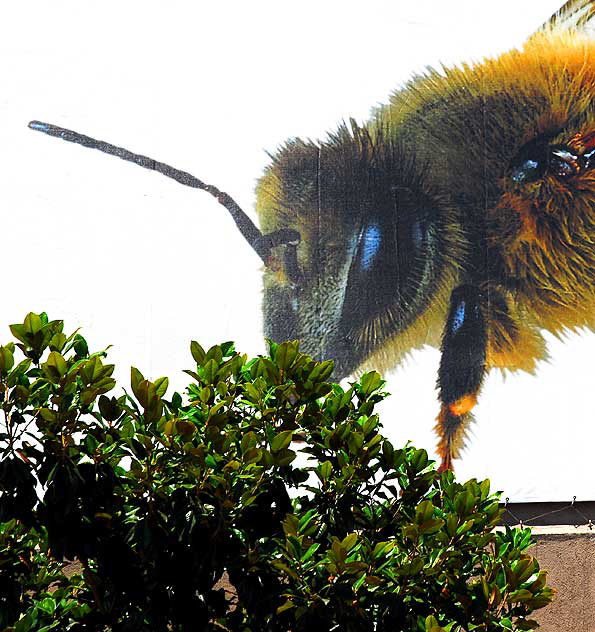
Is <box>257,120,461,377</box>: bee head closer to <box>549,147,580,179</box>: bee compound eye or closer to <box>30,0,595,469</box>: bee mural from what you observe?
<box>30,0,595,469</box>: bee mural

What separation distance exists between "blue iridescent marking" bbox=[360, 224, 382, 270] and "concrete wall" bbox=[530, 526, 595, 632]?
1.57 m

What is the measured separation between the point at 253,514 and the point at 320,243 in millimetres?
2263

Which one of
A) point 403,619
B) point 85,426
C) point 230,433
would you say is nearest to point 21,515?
point 85,426

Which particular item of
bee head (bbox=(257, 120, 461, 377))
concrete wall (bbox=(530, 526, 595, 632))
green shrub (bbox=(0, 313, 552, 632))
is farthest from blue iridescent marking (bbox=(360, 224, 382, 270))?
green shrub (bbox=(0, 313, 552, 632))

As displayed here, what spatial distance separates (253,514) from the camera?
2.75m

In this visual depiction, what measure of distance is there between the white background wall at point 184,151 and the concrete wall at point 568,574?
0.24 metres

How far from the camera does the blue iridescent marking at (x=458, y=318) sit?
16.2 ft

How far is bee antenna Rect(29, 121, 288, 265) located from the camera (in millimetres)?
4613

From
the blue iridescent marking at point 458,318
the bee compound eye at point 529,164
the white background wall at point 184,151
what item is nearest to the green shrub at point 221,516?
the white background wall at point 184,151

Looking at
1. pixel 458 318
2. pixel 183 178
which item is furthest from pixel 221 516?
pixel 458 318

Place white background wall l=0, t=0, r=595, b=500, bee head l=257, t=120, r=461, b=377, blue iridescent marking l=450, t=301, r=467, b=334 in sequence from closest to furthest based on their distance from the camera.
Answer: white background wall l=0, t=0, r=595, b=500 → bee head l=257, t=120, r=461, b=377 → blue iridescent marking l=450, t=301, r=467, b=334

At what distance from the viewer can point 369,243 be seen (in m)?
4.86

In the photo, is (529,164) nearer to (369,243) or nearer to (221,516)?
(369,243)

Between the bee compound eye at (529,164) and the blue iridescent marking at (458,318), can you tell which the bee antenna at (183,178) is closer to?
the blue iridescent marking at (458,318)
